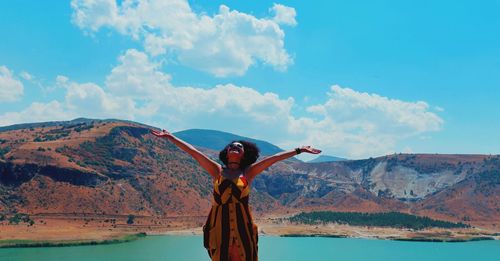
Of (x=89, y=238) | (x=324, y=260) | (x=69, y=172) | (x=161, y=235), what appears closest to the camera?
(x=324, y=260)

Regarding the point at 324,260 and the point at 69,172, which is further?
the point at 69,172

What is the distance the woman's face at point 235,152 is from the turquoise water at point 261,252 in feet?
111

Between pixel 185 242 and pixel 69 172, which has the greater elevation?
pixel 69 172

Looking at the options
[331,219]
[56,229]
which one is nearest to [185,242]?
[56,229]

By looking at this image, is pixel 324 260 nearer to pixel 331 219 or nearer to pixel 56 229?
pixel 56 229

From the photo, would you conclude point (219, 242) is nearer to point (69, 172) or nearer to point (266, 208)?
point (69, 172)

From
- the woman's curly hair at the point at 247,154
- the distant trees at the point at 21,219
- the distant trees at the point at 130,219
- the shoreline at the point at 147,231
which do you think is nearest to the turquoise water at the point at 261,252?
the shoreline at the point at 147,231

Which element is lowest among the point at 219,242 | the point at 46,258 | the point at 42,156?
the point at 46,258

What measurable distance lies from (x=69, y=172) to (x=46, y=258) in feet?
111

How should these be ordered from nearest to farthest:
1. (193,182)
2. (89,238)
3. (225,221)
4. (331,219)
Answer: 1. (225,221)
2. (89,238)
3. (331,219)
4. (193,182)

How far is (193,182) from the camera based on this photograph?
89750 mm

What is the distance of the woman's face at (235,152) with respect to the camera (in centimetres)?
404

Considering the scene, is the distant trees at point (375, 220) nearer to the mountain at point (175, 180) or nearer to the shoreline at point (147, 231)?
the shoreline at point (147, 231)

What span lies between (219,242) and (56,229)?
5606 centimetres
